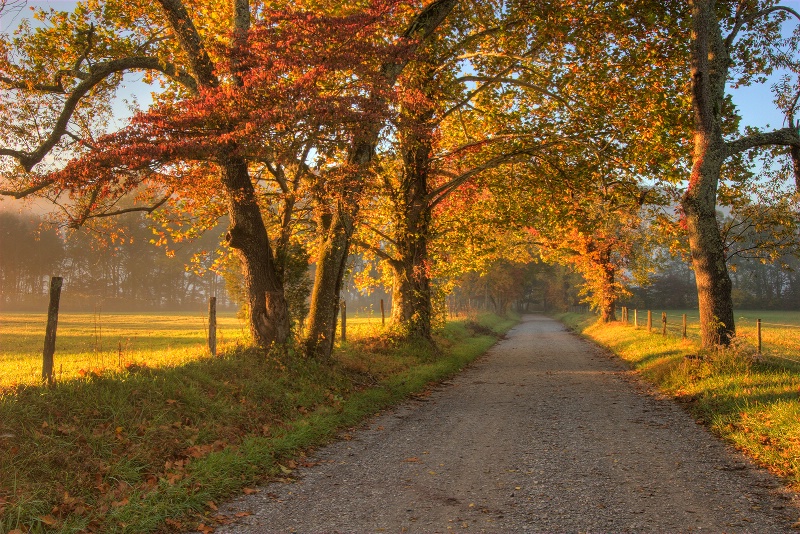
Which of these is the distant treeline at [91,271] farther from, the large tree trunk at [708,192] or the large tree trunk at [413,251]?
the large tree trunk at [708,192]

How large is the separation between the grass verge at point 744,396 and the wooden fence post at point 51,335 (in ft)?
29.1

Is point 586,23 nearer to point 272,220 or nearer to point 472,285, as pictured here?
point 272,220

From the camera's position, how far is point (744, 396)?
29.8ft

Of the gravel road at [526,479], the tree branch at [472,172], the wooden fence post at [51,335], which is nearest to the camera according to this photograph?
the gravel road at [526,479]

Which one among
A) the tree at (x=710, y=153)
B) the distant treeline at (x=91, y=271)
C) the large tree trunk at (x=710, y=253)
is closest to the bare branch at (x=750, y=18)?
the tree at (x=710, y=153)

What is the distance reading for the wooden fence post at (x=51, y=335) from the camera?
7.26 meters

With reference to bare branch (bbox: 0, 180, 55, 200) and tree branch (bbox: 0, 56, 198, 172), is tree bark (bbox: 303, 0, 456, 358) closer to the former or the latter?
tree branch (bbox: 0, 56, 198, 172)

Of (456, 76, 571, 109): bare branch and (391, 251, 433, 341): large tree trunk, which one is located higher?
(456, 76, 571, 109): bare branch

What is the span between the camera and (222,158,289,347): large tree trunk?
10.7 metres

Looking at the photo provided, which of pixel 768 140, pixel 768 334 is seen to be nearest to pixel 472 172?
pixel 768 140

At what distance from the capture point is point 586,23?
41.9ft

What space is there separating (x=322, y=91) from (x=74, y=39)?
19.0 feet

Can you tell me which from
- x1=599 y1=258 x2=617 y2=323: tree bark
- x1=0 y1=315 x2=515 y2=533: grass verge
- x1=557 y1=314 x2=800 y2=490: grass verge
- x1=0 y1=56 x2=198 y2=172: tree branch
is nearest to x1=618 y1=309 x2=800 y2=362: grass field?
x1=557 y1=314 x2=800 y2=490: grass verge

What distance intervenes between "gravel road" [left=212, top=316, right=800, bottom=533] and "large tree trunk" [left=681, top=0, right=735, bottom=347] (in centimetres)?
359
